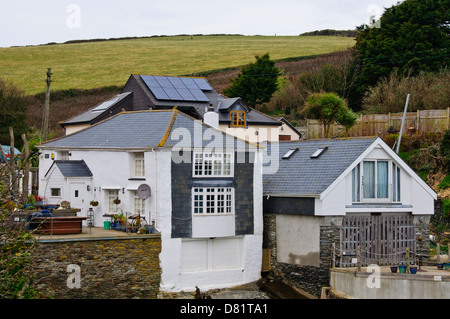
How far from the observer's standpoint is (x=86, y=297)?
27828 millimetres

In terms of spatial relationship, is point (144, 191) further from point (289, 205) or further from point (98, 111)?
point (98, 111)

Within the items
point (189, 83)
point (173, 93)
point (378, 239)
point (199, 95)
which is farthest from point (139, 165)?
point (189, 83)

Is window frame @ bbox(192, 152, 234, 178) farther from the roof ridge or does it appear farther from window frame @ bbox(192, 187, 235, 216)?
the roof ridge

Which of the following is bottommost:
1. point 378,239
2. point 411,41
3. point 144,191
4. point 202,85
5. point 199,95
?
point 378,239

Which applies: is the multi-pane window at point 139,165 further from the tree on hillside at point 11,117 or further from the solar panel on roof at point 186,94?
the tree on hillside at point 11,117

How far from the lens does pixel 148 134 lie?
33062mm

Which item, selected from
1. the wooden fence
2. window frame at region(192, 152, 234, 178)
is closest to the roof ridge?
window frame at region(192, 152, 234, 178)

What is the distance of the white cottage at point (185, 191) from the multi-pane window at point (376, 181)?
435 centimetres

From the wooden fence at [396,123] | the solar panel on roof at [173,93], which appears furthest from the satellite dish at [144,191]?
the wooden fence at [396,123]

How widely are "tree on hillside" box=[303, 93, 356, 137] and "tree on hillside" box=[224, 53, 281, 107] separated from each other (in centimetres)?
1321

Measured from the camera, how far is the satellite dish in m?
30.7

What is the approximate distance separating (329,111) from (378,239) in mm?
20302

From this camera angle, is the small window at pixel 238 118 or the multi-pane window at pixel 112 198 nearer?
the multi-pane window at pixel 112 198

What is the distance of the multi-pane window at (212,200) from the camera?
3038 cm
